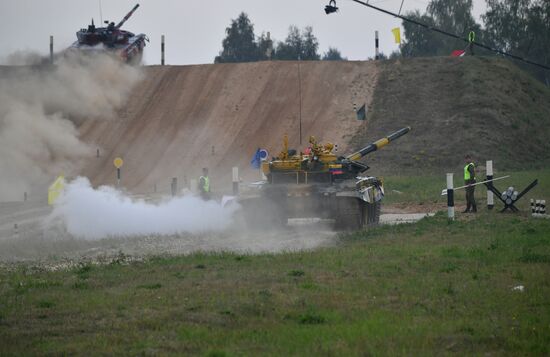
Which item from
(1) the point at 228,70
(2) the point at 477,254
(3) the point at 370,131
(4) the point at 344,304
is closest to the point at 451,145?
(3) the point at 370,131

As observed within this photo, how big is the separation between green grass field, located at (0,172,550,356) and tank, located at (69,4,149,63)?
1488 inches

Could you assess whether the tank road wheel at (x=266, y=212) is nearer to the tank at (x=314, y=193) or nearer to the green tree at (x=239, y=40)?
the tank at (x=314, y=193)

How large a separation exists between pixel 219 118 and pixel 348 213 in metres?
29.4

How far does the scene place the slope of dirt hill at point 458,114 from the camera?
47062 mm

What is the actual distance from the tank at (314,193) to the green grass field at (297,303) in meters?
6.05

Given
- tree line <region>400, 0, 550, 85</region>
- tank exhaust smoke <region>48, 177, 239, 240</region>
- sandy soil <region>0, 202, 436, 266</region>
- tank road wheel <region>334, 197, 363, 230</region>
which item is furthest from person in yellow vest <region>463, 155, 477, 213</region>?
tree line <region>400, 0, 550, 85</region>

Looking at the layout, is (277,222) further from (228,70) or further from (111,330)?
(228,70)

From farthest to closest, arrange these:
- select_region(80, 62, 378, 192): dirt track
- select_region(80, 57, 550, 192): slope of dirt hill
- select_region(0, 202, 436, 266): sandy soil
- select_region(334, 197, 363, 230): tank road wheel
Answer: select_region(80, 62, 378, 192): dirt track
select_region(80, 57, 550, 192): slope of dirt hill
select_region(334, 197, 363, 230): tank road wheel
select_region(0, 202, 436, 266): sandy soil

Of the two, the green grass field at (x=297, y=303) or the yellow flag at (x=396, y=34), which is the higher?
the yellow flag at (x=396, y=34)

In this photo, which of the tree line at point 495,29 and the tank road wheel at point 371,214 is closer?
the tank road wheel at point 371,214

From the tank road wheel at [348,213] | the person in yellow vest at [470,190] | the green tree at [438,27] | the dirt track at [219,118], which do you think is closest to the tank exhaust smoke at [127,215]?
the tank road wheel at [348,213]

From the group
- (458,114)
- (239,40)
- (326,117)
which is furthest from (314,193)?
(239,40)

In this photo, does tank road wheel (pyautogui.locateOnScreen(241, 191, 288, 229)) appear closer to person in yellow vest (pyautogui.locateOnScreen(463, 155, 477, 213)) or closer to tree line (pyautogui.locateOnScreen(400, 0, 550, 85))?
person in yellow vest (pyautogui.locateOnScreen(463, 155, 477, 213))

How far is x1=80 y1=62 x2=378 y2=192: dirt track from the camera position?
1982 inches
